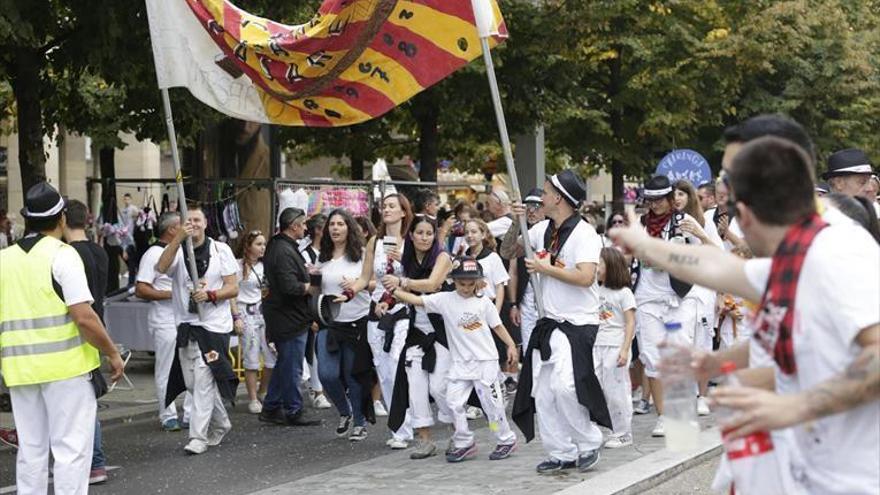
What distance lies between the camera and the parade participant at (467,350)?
1027cm

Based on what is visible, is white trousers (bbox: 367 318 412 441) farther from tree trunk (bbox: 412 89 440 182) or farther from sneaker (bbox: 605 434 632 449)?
tree trunk (bbox: 412 89 440 182)

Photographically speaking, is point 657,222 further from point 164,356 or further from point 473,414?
point 164,356

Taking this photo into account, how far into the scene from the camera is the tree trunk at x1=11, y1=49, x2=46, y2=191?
14133 mm

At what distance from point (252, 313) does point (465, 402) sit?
4186mm

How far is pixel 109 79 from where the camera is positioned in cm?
1424

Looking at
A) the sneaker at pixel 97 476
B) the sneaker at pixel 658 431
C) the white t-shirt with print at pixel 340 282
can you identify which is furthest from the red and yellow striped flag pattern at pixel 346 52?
the sneaker at pixel 658 431

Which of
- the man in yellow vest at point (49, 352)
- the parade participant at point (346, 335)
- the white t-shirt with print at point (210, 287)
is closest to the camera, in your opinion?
the man in yellow vest at point (49, 352)

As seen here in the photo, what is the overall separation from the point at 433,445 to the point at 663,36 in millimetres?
18724

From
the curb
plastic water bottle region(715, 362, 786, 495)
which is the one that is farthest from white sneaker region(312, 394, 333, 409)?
plastic water bottle region(715, 362, 786, 495)

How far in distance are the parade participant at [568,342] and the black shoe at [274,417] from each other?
12.6ft

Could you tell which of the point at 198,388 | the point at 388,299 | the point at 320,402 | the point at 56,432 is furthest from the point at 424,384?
the point at 320,402

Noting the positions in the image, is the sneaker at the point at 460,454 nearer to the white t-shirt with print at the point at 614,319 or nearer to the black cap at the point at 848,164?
the white t-shirt with print at the point at 614,319

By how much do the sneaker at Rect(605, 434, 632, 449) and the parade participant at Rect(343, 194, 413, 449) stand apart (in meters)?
1.57

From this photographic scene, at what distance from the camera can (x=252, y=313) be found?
1399 cm
